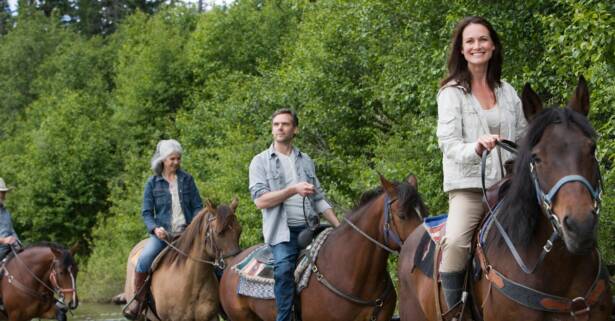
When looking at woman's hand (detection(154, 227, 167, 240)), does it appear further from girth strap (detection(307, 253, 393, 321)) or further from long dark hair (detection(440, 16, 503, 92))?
long dark hair (detection(440, 16, 503, 92))

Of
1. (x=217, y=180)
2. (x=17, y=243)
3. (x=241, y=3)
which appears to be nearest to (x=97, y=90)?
(x=241, y=3)

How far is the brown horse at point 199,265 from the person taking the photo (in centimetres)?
1066

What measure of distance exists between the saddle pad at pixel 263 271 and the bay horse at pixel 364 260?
0.08 meters

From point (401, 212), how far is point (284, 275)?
4.06ft

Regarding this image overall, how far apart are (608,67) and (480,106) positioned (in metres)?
6.19

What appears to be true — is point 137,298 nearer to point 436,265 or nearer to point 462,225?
point 436,265

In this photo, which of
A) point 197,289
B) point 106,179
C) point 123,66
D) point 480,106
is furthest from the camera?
point 123,66

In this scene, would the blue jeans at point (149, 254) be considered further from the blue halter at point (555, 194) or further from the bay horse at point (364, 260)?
the blue halter at point (555, 194)

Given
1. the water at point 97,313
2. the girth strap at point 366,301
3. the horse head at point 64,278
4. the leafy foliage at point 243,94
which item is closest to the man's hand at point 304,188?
the girth strap at point 366,301

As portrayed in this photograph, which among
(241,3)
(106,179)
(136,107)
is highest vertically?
(241,3)

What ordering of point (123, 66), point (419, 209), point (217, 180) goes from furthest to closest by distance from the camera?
1. point (123, 66)
2. point (217, 180)
3. point (419, 209)

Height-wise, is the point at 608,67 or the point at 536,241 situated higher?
the point at 608,67

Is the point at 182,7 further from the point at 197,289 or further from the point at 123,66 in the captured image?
the point at 197,289

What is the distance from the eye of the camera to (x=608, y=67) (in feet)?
37.7
